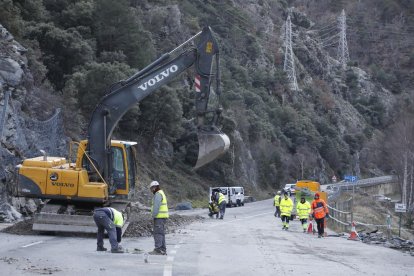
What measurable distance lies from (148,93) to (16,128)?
32.2ft

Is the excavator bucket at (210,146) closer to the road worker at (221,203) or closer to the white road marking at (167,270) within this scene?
the white road marking at (167,270)

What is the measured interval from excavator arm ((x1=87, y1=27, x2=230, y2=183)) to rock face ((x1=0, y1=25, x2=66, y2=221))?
16.3 ft

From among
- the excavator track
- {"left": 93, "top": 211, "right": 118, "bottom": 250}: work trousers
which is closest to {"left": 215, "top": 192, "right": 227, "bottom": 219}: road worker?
the excavator track

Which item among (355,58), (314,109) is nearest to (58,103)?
(314,109)

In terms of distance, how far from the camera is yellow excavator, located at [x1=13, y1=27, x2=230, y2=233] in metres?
19.2

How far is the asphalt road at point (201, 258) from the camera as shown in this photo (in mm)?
12602

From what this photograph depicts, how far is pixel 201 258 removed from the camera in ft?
49.6

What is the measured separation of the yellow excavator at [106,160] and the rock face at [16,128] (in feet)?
14.2

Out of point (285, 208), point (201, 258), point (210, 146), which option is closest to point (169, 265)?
point (201, 258)

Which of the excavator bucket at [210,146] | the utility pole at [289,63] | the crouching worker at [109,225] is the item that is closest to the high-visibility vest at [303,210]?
the excavator bucket at [210,146]

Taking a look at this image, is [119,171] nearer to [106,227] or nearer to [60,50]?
[106,227]

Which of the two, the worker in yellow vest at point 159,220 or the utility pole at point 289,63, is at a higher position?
the utility pole at point 289,63

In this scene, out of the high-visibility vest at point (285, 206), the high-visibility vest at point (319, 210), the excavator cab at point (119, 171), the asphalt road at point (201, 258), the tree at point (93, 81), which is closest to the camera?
the asphalt road at point (201, 258)

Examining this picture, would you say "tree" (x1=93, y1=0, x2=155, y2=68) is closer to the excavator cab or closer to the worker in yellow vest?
the excavator cab
